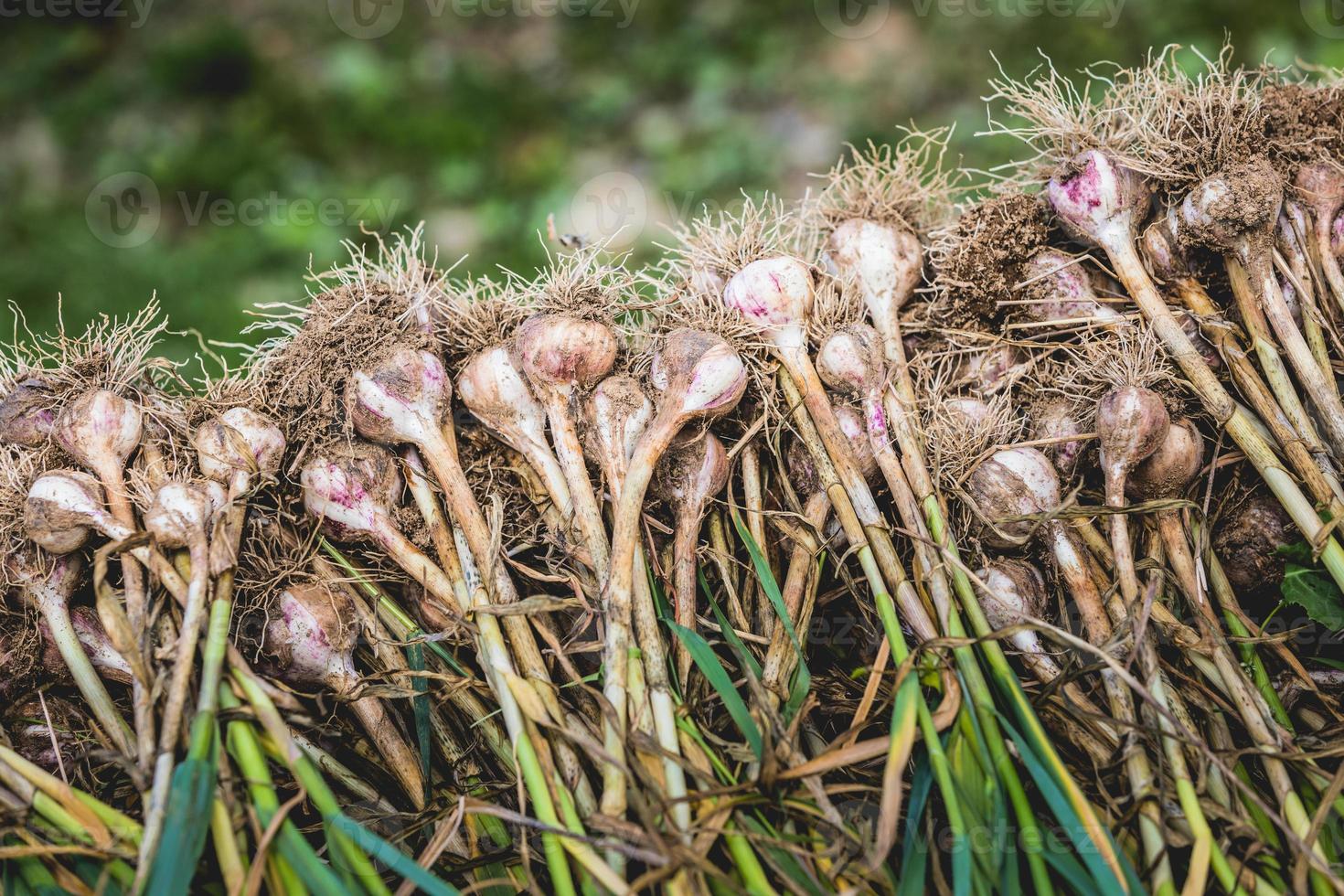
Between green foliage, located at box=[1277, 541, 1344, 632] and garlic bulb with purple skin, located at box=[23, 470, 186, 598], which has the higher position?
garlic bulb with purple skin, located at box=[23, 470, 186, 598]

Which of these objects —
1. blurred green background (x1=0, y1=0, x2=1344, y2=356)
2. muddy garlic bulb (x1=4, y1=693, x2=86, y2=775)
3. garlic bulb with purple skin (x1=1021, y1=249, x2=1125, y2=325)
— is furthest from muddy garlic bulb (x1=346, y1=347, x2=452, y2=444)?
blurred green background (x1=0, y1=0, x2=1344, y2=356)

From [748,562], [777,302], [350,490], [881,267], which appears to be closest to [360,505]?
[350,490]

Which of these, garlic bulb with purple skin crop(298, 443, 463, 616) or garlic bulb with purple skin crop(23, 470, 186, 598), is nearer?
garlic bulb with purple skin crop(23, 470, 186, 598)

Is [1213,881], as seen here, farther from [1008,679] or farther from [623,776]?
[623,776]

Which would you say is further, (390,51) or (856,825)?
(390,51)

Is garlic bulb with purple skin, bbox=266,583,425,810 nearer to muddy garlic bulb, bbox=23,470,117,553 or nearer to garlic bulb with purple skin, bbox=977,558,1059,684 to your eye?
muddy garlic bulb, bbox=23,470,117,553

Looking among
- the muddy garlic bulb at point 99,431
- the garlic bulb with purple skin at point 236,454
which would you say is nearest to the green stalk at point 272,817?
the garlic bulb with purple skin at point 236,454

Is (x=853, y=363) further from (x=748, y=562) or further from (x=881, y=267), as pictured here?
(x=748, y=562)

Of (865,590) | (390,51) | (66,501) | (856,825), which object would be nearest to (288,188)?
(390,51)
